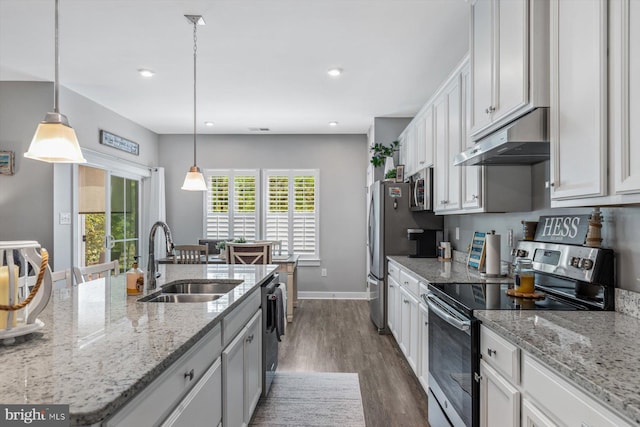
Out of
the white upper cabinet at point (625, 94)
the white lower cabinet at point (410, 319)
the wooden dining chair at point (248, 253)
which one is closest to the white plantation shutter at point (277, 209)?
the wooden dining chair at point (248, 253)

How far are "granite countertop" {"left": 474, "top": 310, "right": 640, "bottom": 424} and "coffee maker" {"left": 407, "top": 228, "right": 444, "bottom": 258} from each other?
8.06 ft

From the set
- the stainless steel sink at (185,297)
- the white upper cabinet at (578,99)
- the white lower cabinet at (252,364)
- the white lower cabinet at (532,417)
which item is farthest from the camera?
the white lower cabinet at (252,364)

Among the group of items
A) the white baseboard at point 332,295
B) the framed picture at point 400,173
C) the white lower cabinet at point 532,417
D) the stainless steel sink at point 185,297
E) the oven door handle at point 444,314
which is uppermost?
the framed picture at point 400,173

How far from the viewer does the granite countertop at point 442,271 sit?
8.56 ft

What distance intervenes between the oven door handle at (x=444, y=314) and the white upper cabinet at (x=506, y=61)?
0.97m

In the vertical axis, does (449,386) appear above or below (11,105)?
below

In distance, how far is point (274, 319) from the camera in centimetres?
290

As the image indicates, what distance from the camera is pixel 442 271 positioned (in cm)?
305

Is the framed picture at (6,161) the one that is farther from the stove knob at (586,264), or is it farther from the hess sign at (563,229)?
the stove knob at (586,264)

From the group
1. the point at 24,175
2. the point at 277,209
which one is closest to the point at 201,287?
the point at 24,175

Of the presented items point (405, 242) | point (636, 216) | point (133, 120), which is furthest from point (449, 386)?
point (133, 120)

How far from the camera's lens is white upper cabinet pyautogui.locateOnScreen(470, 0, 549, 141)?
1733mm

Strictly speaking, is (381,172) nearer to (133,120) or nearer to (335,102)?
(335,102)

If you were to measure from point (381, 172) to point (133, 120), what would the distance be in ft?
11.7
